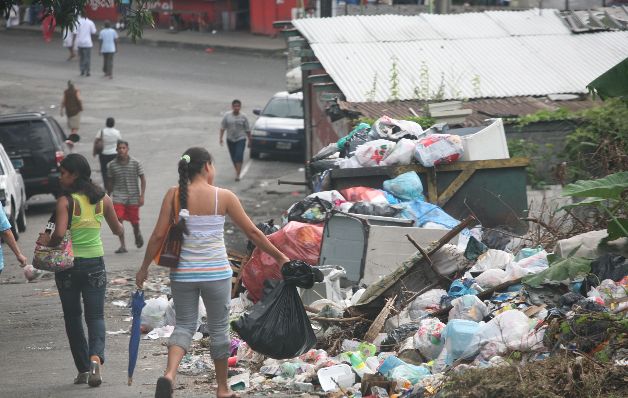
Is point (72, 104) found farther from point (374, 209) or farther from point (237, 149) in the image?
point (374, 209)

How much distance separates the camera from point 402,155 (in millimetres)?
13031

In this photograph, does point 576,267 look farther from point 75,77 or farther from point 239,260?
point 75,77

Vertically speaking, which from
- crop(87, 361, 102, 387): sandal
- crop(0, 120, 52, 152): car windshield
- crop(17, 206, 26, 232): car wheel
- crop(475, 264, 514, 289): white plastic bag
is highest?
crop(475, 264, 514, 289): white plastic bag

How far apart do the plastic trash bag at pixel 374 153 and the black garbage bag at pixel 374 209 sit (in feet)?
4.92

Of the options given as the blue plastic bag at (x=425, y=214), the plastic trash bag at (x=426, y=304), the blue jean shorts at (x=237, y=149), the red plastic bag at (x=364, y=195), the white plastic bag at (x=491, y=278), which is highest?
the red plastic bag at (x=364, y=195)

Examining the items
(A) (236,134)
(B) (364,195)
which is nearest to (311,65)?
(A) (236,134)

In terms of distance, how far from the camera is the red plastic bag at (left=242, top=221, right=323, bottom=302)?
11031 millimetres

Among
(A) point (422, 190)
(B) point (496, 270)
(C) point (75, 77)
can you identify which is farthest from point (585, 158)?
(C) point (75, 77)

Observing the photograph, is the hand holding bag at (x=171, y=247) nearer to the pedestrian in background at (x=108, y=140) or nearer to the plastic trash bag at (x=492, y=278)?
the plastic trash bag at (x=492, y=278)

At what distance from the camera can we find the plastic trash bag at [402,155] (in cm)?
1305

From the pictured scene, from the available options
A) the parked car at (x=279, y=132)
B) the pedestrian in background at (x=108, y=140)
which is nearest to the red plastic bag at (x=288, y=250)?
the pedestrian in background at (x=108, y=140)

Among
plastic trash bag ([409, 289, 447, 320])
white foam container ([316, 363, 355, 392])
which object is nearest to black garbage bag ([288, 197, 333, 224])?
plastic trash bag ([409, 289, 447, 320])

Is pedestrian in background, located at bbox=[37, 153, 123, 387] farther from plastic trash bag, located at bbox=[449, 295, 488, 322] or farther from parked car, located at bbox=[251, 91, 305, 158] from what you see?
parked car, located at bbox=[251, 91, 305, 158]

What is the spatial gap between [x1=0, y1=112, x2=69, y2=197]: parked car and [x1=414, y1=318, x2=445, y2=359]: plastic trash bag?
1316 centimetres
